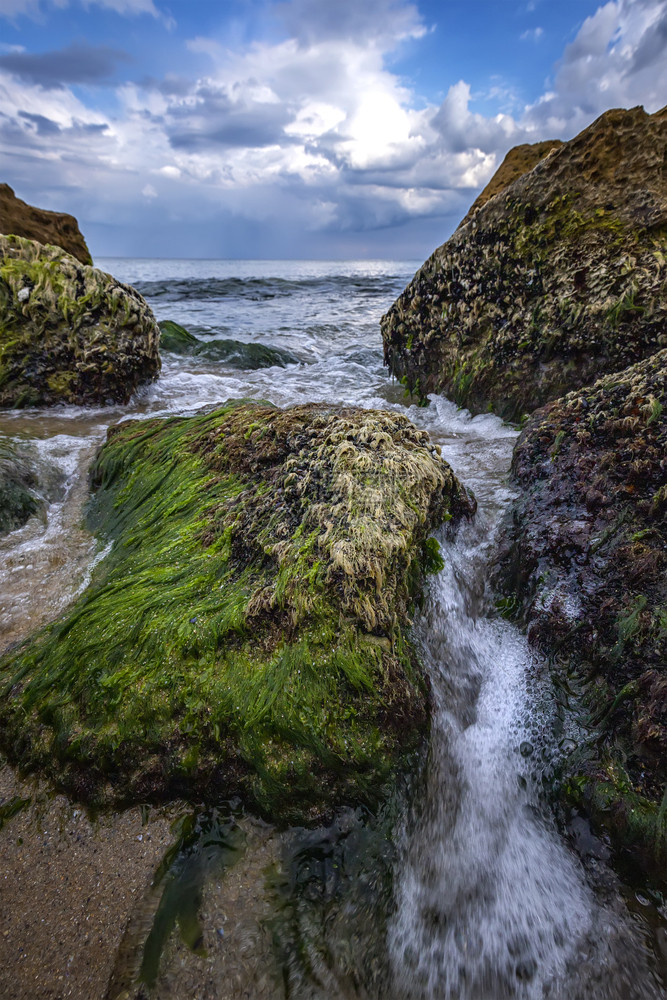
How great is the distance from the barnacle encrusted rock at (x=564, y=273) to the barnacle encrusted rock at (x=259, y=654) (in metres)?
3.04

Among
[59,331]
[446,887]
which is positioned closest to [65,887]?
[446,887]

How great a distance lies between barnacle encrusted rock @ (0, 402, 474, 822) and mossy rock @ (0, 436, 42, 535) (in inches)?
46.2

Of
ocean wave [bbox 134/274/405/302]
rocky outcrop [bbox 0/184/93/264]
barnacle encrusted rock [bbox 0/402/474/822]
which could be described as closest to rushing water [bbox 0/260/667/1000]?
barnacle encrusted rock [bbox 0/402/474/822]

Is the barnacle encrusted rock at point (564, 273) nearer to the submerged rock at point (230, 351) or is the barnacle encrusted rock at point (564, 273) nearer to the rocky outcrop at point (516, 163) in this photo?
the rocky outcrop at point (516, 163)

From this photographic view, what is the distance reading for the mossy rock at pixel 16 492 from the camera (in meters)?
3.76

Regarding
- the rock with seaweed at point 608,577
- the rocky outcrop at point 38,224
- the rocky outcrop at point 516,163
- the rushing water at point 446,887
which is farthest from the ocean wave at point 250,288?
the rushing water at point 446,887

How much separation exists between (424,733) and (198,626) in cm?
113

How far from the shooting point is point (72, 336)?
263 inches

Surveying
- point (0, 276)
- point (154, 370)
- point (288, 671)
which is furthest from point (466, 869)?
point (0, 276)

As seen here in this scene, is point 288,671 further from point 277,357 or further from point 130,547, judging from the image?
point 277,357

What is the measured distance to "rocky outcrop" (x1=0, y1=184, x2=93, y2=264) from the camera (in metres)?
8.19

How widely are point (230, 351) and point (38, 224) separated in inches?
151

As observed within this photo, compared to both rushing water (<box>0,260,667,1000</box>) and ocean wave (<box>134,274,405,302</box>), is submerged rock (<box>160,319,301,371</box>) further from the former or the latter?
ocean wave (<box>134,274,405,302</box>)

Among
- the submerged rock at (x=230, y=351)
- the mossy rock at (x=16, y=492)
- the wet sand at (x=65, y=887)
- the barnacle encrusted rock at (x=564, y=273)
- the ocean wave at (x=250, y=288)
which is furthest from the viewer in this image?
the ocean wave at (x=250, y=288)
